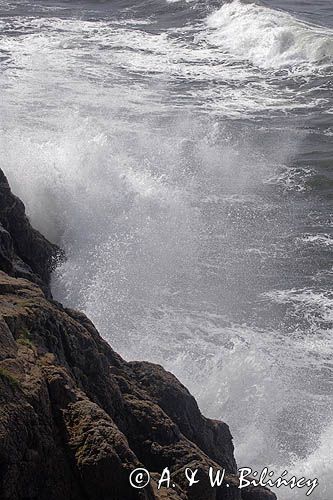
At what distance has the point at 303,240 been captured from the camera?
16641 mm

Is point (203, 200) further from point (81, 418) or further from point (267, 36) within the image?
point (267, 36)

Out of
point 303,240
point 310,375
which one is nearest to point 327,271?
point 303,240

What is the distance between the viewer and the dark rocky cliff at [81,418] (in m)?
5.43

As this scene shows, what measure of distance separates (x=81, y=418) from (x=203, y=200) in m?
12.7

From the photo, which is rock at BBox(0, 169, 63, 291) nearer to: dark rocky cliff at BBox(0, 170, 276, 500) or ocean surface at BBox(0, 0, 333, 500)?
dark rocky cliff at BBox(0, 170, 276, 500)

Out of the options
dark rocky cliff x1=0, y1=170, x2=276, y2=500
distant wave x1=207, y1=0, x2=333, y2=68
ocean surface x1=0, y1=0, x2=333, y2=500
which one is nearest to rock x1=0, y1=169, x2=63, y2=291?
dark rocky cliff x1=0, y1=170, x2=276, y2=500

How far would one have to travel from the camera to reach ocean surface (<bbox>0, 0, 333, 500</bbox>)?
472 inches

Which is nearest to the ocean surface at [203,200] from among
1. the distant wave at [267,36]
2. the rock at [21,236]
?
the distant wave at [267,36]

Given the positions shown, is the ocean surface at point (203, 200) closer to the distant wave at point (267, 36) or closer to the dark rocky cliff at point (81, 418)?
the distant wave at point (267, 36)

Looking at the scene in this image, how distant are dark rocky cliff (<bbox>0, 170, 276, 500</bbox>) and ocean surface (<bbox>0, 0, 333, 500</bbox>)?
2705mm

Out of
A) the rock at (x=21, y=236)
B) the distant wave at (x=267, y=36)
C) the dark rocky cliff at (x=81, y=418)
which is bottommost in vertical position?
the dark rocky cliff at (x=81, y=418)

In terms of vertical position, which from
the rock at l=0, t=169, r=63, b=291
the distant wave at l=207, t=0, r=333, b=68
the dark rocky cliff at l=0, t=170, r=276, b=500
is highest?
the distant wave at l=207, t=0, r=333, b=68

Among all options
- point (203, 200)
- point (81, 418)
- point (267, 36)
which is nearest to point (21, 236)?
point (81, 418)

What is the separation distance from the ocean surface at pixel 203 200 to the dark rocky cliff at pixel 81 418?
270 cm
